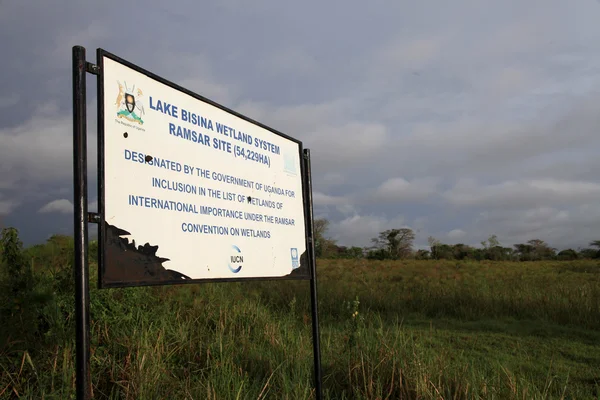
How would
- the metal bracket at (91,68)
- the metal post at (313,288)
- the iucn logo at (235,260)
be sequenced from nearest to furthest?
the metal bracket at (91,68) → the iucn logo at (235,260) → the metal post at (313,288)

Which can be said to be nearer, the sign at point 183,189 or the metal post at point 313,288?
the sign at point 183,189

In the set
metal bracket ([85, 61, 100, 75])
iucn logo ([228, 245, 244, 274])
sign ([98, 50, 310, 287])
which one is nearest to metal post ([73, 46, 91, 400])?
sign ([98, 50, 310, 287])

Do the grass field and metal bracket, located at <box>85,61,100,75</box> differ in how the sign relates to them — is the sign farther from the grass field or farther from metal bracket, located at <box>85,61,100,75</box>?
the grass field

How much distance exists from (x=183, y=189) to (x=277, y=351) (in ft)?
9.92

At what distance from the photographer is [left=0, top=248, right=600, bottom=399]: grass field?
13.9ft

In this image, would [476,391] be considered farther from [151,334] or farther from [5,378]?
[5,378]

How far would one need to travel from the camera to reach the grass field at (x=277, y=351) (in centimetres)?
423

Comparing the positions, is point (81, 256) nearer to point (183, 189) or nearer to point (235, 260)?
point (183, 189)

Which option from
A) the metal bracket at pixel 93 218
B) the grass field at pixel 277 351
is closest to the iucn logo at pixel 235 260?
the grass field at pixel 277 351

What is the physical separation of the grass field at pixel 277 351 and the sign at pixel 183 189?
109 cm

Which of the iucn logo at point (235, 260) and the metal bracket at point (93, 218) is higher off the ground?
the metal bracket at point (93, 218)

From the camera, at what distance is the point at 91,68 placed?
2732 millimetres

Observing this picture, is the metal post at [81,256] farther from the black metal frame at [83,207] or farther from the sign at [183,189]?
the sign at [183,189]

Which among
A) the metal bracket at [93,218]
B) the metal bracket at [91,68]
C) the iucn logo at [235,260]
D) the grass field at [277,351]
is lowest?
the grass field at [277,351]
